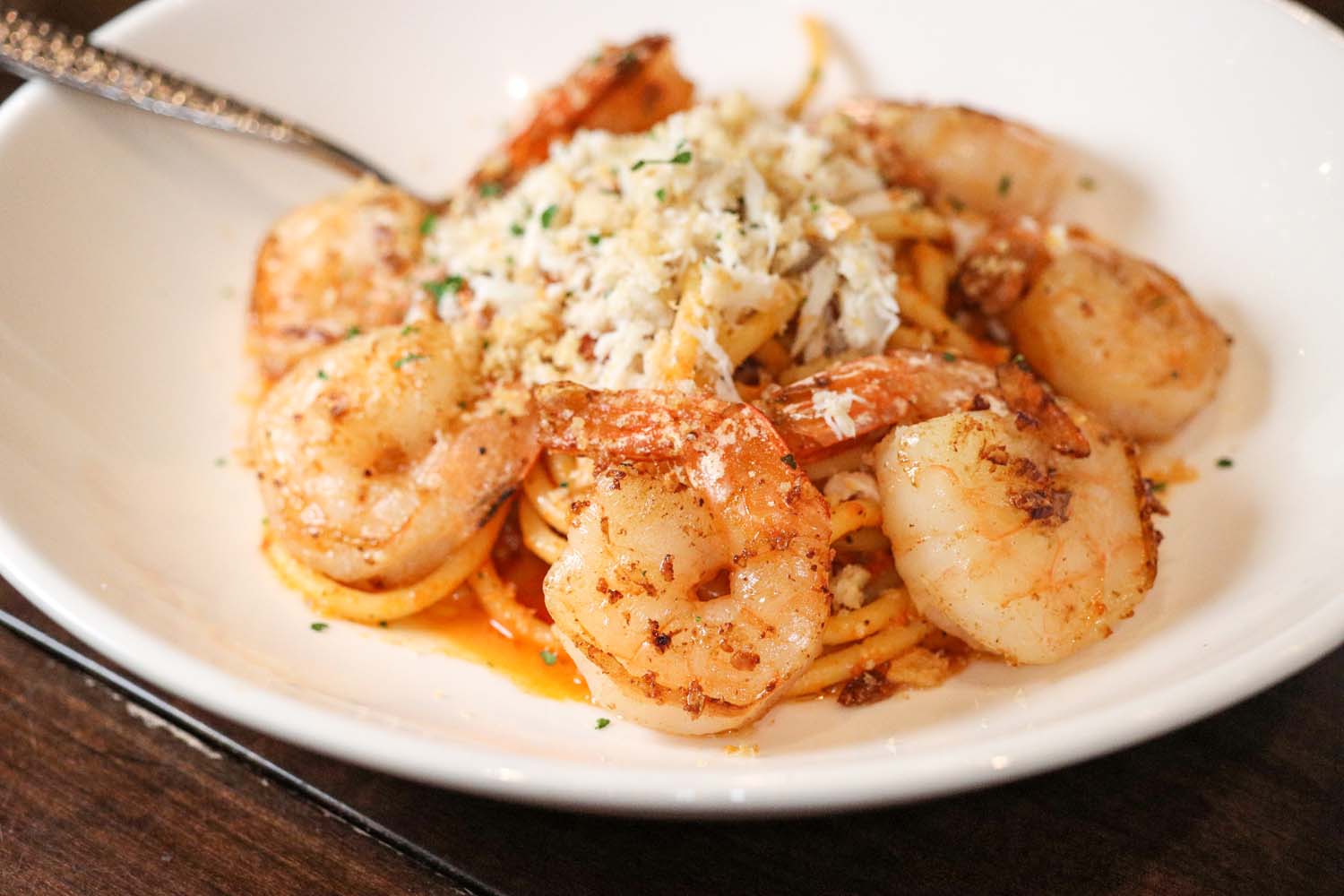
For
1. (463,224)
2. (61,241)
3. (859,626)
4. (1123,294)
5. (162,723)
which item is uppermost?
(61,241)

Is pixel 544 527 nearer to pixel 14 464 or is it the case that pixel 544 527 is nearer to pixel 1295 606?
pixel 14 464

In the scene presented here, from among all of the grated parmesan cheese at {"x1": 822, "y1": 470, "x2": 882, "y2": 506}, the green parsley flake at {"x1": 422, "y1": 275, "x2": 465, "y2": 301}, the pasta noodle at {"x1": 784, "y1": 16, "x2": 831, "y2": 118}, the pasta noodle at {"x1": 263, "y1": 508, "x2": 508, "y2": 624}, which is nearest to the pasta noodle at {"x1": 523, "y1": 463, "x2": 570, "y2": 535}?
the pasta noodle at {"x1": 263, "y1": 508, "x2": 508, "y2": 624}

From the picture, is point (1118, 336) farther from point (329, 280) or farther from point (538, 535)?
point (329, 280)

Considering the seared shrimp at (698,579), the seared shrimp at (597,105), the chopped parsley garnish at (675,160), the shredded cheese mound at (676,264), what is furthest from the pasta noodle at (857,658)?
the seared shrimp at (597,105)

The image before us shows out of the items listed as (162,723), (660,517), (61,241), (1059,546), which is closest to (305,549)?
(162,723)

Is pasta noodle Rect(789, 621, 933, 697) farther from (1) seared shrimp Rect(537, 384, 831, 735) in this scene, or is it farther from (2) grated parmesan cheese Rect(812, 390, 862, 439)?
(2) grated parmesan cheese Rect(812, 390, 862, 439)

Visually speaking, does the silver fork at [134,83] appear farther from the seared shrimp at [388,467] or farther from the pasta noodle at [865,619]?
the pasta noodle at [865,619]
